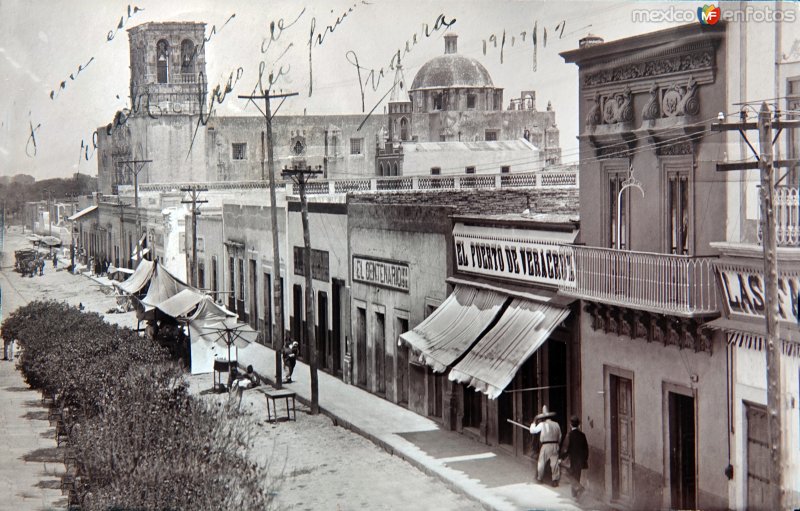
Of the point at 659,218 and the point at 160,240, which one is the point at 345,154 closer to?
the point at 160,240

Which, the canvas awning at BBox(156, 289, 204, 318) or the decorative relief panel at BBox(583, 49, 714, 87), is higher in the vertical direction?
the decorative relief panel at BBox(583, 49, 714, 87)

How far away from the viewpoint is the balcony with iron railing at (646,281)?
40.8 ft

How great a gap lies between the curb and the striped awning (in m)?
3.91

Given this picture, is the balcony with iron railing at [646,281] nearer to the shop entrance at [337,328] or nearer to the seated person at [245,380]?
the seated person at [245,380]

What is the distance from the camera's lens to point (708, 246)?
1270 centimetres

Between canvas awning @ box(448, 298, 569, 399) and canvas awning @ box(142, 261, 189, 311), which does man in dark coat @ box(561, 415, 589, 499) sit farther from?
canvas awning @ box(142, 261, 189, 311)

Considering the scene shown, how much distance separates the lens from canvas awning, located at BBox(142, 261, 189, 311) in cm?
2895

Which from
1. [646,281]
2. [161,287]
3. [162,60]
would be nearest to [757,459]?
[646,281]

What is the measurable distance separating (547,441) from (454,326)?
3.59 meters

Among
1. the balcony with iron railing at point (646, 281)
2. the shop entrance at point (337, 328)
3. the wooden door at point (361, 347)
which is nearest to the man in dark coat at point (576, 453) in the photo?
the balcony with iron railing at point (646, 281)

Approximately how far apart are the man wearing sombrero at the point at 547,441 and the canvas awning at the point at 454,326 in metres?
→ 2.18

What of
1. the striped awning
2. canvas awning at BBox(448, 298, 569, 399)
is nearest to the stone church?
canvas awning at BBox(448, 298, 569, 399)

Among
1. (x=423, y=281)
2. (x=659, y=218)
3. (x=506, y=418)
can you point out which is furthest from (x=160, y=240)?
(x=659, y=218)

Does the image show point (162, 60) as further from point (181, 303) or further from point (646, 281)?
point (646, 281)
